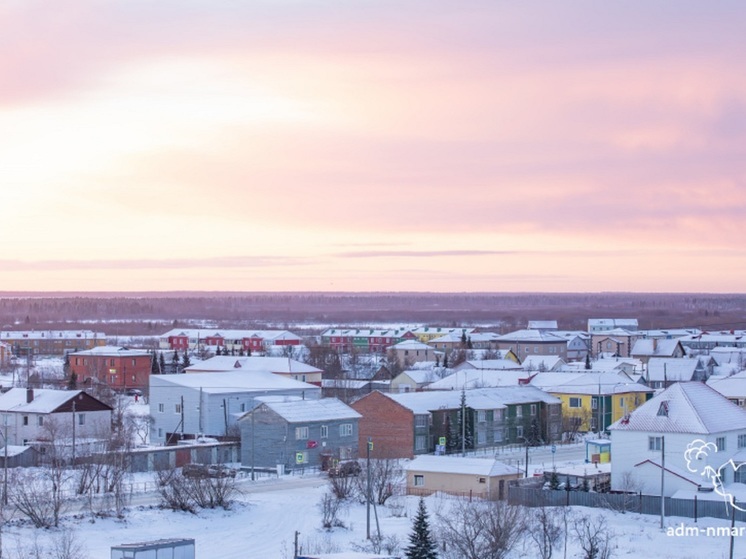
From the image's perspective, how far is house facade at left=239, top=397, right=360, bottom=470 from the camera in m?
45.4

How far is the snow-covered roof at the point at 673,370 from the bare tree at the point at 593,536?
153 ft

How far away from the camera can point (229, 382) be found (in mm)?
56156

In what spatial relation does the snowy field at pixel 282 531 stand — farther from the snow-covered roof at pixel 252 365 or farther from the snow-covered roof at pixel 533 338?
the snow-covered roof at pixel 533 338

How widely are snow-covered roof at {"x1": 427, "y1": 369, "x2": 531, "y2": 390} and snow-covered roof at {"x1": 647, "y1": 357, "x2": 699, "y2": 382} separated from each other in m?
12.1

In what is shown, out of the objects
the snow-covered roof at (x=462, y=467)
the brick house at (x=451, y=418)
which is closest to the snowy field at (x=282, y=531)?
the snow-covered roof at (x=462, y=467)

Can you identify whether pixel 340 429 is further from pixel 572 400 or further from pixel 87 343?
pixel 87 343

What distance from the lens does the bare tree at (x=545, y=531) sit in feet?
93.6

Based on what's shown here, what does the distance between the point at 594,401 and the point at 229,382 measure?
744 inches

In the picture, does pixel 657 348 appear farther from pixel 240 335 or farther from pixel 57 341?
pixel 57 341

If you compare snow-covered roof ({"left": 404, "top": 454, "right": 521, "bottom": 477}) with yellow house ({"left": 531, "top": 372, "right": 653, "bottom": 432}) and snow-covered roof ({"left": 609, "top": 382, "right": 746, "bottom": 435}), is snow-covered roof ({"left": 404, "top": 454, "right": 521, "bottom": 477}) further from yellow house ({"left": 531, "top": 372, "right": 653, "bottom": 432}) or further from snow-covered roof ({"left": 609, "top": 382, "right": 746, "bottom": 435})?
yellow house ({"left": 531, "top": 372, "right": 653, "bottom": 432})

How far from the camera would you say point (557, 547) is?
30.1m

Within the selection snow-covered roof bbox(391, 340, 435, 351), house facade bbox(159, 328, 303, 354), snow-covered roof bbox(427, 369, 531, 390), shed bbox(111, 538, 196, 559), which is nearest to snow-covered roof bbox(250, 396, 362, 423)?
snow-covered roof bbox(427, 369, 531, 390)

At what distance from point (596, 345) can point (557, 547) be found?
9947 cm

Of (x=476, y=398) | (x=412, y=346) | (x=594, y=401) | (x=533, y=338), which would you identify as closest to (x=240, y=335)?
(x=412, y=346)
